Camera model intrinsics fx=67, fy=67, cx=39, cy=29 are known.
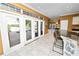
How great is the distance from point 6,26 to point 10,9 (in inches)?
33.4

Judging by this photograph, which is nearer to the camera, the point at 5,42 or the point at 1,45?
the point at 1,45

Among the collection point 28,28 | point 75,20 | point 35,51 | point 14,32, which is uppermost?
point 75,20

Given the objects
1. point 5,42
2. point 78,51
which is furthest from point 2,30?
point 78,51

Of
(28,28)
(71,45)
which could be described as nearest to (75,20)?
(28,28)

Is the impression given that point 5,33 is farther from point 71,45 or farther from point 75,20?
point 75,20

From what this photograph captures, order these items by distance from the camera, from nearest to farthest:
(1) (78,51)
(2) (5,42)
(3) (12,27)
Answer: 1. (1) (78,51)
2. (2) (5,42)
3. (3) (12,27)

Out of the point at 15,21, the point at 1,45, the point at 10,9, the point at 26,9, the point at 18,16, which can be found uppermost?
the point at 26,9

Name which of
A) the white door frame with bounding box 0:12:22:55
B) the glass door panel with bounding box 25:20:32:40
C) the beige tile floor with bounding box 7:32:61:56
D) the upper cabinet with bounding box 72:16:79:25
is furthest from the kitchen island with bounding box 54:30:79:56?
the upper cabinet with bounding box 72:16:79:25

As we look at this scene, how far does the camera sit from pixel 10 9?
317cm

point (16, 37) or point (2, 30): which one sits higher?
point (2, 30)

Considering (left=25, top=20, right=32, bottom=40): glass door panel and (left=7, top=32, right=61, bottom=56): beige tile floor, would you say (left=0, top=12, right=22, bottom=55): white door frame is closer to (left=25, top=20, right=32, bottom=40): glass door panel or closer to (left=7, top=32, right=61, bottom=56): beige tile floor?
(left=7, top=32, right=61, bottom=56): beige tile floor

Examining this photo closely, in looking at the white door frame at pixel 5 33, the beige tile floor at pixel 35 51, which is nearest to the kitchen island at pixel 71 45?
the beige tile floor at pixel 35 51

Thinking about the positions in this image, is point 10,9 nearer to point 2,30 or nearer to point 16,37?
point 2,30

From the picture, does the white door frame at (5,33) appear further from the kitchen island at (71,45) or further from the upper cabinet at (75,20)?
the upper cabinet at (75,20)
